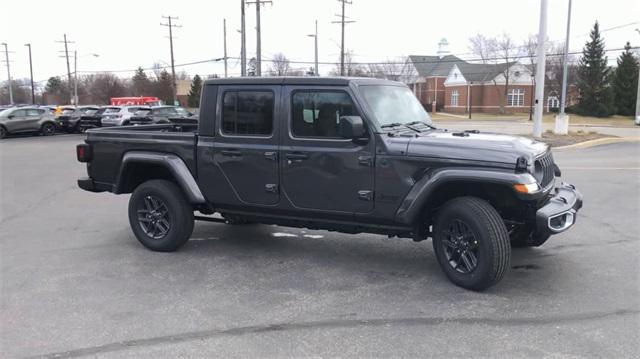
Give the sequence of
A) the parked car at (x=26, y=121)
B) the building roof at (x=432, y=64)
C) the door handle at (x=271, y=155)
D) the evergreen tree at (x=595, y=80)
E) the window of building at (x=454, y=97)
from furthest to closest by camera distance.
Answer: the building roof at (x=432, y=64), the window of building at (x=454, y=97), the evergreen tree at (x=595, y=80), the parked car at (x=26, y=121), the door handle at (x=271, y=155)

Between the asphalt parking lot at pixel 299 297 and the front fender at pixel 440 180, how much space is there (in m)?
0.70

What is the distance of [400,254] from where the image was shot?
612 centimetres

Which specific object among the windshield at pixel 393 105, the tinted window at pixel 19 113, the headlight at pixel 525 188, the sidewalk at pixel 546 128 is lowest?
the sidewalk at pixel 546 128

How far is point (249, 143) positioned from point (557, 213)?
117 inches

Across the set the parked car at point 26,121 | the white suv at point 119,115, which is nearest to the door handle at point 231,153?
the white suv at point 119,115

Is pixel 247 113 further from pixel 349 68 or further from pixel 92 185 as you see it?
pixel 349 68

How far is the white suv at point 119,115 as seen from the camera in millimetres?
28844

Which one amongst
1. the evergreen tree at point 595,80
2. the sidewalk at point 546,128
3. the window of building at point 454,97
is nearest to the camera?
the sidewalk at point 546,128

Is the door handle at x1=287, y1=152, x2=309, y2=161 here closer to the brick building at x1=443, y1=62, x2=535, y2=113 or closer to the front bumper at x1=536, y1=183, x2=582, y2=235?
the front bumper at x1=536, y1=183, x2=582, y2=235

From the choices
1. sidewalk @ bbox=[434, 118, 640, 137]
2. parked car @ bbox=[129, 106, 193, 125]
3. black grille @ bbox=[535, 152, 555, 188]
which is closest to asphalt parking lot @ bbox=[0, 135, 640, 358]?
black grille @ bbox=[535, 152, 555, 188]

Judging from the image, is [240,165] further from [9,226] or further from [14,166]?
[14,166]

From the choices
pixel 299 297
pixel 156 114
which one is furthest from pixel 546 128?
pixel 299 297

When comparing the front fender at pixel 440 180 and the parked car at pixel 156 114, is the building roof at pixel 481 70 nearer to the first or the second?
the parked car at pixel 156 114

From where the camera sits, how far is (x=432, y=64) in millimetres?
83375
